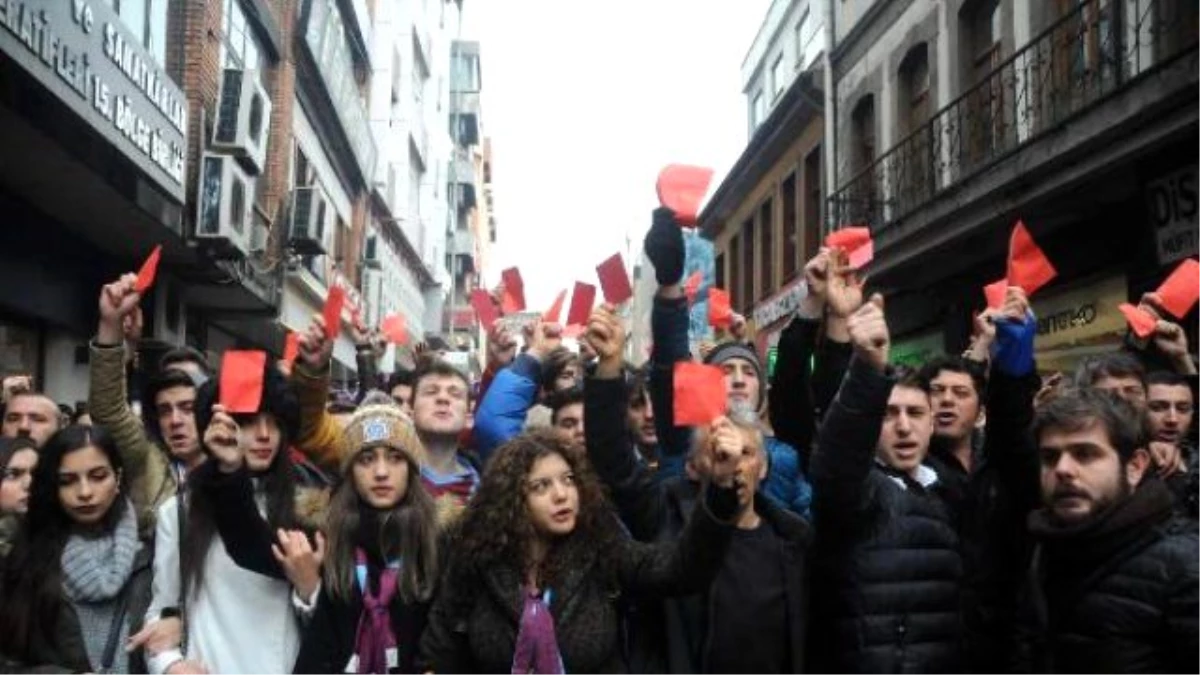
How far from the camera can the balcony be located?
8711mm

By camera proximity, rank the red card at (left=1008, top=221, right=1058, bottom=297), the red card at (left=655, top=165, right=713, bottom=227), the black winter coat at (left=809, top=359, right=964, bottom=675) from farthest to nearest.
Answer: the red card at (left=1008, top=221, right=1058, bottom=297), the red card at (left=655, top=165, right=713, bottom=227), the black winter coat at (left=809, top=359, right=964, bottom=675)

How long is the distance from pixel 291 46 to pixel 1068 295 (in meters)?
11.5

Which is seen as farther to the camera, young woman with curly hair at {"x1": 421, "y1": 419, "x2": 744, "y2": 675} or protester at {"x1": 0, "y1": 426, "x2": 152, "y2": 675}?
protester at {"x1": 0, "y1": 426, "x2": 152, "y2": 675}

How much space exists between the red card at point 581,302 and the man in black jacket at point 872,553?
1.60 meters

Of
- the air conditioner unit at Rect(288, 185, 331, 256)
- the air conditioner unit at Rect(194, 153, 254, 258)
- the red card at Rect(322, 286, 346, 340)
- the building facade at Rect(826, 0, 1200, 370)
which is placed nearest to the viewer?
the red card at Rect(322, 286, 346, 340)

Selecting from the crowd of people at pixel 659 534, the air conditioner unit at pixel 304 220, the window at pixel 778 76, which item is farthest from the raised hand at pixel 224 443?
the window at pixel 778 76

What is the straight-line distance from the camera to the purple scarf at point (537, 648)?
322 cm

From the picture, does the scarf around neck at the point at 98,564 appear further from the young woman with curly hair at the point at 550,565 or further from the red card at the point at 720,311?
the red card at the point at 720,311

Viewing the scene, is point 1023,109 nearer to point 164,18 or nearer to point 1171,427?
point 1171,427

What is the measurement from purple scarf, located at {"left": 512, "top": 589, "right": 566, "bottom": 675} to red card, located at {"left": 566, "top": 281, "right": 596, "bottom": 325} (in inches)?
70.5

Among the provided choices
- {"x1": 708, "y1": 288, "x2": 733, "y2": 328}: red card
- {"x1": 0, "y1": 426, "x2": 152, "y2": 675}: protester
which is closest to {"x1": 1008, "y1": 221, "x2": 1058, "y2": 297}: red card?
→ {"x1": 708, "y1": 288, "x2": 733, "y2": 328}: red card

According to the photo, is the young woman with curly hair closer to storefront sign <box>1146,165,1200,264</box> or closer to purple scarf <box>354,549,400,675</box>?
purple scarf <box>354,549,400,675</box>

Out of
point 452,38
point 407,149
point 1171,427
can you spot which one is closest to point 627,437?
point 1171,427

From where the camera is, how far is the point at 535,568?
3439mm
